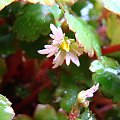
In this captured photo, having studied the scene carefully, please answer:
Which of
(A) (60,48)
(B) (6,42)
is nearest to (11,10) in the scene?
(B) (6,42)

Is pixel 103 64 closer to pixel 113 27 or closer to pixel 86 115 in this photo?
pixel 86 115

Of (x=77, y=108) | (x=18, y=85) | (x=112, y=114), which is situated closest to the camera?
(x=77, y=108)

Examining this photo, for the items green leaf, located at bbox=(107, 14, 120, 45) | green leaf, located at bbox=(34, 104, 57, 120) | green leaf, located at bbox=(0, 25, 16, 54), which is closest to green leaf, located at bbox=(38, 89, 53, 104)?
green leaf, located at bbox=(34, 104, 57, 120)

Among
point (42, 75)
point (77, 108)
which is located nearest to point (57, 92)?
point (42, 75)

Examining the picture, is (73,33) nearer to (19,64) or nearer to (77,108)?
(77,108)

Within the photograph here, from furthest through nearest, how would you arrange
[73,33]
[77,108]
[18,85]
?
[18,85] → [73,33] → [77,108]

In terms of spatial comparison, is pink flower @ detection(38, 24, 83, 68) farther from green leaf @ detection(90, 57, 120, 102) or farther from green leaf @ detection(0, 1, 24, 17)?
green leaf @ detection(0, 1, 24, 17)
